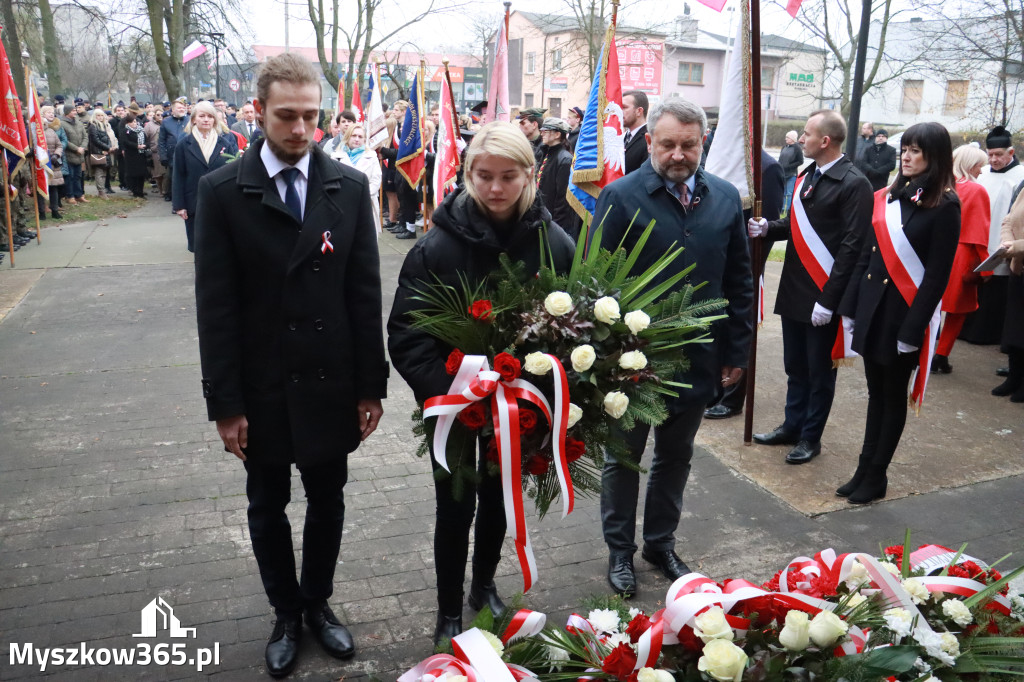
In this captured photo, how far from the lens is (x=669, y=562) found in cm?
386

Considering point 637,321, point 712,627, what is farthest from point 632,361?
point 712,627

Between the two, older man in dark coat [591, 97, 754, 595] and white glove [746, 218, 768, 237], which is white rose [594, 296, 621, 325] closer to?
older man in dark coat [591, 97, 754, 595]

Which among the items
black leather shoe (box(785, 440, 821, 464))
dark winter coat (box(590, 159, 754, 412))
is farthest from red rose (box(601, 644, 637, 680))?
black leather shoe (box(785, 440, 821, 464))

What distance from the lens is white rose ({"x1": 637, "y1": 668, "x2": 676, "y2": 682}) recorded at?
6.08 ft

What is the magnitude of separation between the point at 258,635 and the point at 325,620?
276 millimetres

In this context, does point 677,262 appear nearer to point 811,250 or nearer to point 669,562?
point 669,562

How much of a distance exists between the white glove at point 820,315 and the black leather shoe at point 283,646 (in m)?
3.41

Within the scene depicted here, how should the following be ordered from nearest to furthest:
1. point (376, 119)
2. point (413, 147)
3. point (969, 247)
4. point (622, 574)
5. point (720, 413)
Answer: point (622, 574) → point (720, 413) → point (969, 247) → point (413, 147) → point (376, 119)

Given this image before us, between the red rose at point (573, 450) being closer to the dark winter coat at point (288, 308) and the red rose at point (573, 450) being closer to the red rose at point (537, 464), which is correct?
the red rose at point (537, 464)

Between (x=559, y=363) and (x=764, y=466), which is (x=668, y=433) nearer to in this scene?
(x=559, y=363)

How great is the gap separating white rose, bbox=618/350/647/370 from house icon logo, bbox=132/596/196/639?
2029 mm

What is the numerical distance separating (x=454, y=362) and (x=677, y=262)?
130 centimetres

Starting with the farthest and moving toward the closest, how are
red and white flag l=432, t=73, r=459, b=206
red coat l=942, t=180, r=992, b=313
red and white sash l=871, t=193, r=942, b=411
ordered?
red and white flag l=432, t=73, r=459, b=206 < red coat l=942, t=180, r=992, b=313 < red and white sash l=871, t=193, r=942, b=411

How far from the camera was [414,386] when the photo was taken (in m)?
2.85
